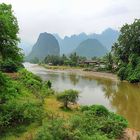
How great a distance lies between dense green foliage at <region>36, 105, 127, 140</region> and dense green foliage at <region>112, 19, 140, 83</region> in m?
33.8

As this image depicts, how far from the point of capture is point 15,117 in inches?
571

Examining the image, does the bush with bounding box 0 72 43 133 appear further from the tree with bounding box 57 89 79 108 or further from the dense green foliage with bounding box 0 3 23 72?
the tree with bounding box 57 89 79 108

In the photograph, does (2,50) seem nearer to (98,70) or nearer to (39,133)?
(39,133)

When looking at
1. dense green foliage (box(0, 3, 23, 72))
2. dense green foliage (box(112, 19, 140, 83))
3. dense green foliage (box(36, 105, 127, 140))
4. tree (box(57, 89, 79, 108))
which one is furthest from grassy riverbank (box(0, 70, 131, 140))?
dense green foliage (box(112, 19, 140, 83))

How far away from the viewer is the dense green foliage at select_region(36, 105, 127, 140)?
37.7 ft

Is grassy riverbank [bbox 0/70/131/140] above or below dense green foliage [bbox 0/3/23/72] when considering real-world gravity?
below

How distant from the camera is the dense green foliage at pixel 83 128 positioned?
11.5 m

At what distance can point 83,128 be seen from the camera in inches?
500

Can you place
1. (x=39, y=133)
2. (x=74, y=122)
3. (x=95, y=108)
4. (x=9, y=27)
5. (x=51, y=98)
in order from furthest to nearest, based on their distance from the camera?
1. (x=51, y=98)
2. (x=95, y=108)
3. (x=9, y=27)
4. (x=74, y=122)
5. (x=39, y=133)

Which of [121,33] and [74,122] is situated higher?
[121,33]

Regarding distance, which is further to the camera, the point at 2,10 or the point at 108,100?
the point at 108,100

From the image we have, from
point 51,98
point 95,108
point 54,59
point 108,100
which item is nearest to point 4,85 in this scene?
point 95,108

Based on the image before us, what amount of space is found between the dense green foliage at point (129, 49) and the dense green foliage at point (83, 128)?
33799mm

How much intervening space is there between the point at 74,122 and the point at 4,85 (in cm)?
423
